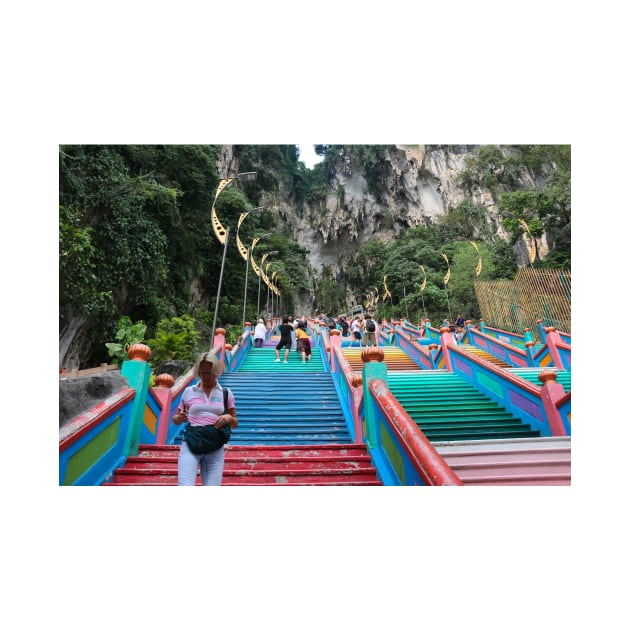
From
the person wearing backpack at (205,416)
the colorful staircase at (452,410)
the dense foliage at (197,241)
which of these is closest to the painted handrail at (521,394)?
the colorful staircase at (452,410)

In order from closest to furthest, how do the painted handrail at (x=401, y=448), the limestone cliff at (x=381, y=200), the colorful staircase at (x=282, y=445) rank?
the painted handrail at (x=401, y=448)
the colorful staircase at (x=282, y=445)
the limestone cliff at (x=381, y=200)

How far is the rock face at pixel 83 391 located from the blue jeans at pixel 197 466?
3.43 ft

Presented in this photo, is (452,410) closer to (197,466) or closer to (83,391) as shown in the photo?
(197,466)

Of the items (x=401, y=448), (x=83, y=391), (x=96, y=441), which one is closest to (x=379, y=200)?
(x=83, y=391)

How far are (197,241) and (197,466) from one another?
16944 millimetres

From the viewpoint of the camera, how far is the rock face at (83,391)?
8.73 feet

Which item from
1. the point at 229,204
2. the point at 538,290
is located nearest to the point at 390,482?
the point at 538,290

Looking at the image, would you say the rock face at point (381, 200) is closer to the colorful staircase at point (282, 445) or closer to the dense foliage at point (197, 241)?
the dense foliage at point (197, 241)

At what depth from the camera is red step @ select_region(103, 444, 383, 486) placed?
2.85m

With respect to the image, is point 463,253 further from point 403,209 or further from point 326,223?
point 326,223

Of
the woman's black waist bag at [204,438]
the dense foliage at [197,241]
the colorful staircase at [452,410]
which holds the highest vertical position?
the dense foliage at [197,241]

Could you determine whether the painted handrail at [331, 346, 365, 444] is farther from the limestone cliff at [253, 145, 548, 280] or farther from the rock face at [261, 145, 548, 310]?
the limestone cliff at [253, 145, 548, 280]

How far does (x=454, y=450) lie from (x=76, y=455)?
2.88m

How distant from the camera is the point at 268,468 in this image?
3012 millimetres
